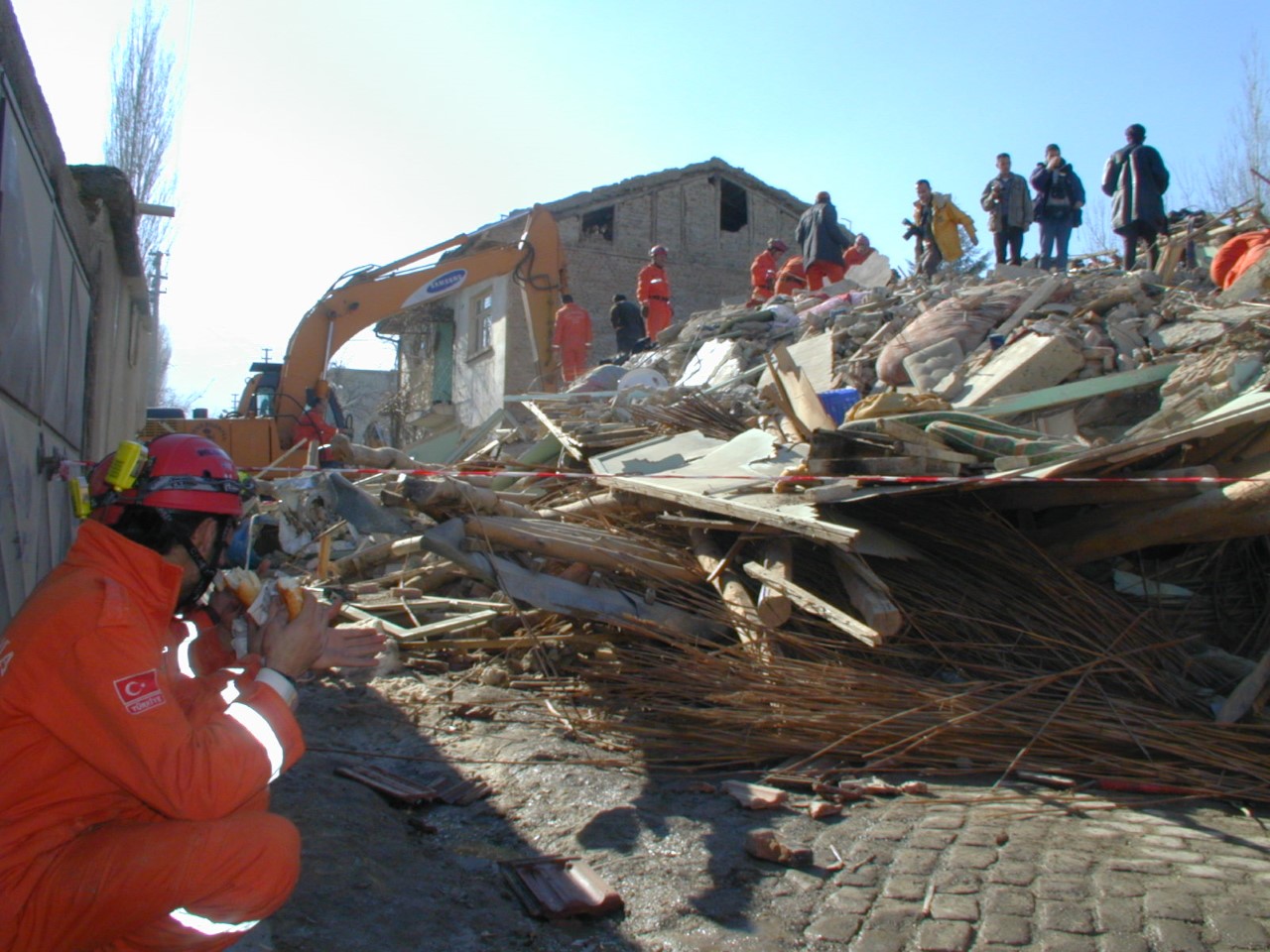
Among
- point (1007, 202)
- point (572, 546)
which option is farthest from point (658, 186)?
point (572, 546)

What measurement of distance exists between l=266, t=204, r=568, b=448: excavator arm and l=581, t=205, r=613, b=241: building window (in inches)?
447

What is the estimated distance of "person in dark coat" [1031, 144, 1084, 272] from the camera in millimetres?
13023

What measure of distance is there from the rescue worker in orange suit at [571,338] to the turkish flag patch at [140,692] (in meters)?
12.5

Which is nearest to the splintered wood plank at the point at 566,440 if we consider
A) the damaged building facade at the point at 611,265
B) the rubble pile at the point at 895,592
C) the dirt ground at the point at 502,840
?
the rubble pile at the point at 895,592

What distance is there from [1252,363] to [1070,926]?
5.09 m

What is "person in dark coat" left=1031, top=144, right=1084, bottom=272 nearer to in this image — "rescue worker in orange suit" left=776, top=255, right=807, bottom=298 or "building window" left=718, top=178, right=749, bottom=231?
"rescue worker in orange suit" left=776, top=255, right=807, bottom=298

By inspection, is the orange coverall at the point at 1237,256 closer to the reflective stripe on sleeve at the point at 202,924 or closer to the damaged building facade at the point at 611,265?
the reflective stripe on sleeve at the point at 202,924

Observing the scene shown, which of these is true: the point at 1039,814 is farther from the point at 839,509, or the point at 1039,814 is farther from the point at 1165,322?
the point at 1165,322

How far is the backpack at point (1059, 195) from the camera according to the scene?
1301 cm

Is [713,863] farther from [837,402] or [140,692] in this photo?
[837,402]

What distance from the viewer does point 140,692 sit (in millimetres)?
2141

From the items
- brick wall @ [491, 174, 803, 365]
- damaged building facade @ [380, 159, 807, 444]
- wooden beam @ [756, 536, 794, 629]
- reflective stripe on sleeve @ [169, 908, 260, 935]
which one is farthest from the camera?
brick wall @ [491, 174, 803, 365]

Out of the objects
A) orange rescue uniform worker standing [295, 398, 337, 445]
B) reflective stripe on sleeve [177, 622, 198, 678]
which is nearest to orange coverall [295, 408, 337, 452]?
orange rescue uniform worker standing [295, 398, 337, 445]

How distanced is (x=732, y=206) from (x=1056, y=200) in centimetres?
1392
